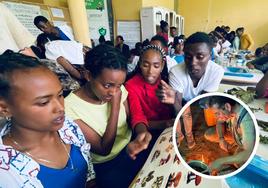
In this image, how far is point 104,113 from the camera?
0.94 meters

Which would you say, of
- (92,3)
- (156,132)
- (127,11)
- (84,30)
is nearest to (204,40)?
(156,132)

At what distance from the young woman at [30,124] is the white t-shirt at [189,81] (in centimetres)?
72

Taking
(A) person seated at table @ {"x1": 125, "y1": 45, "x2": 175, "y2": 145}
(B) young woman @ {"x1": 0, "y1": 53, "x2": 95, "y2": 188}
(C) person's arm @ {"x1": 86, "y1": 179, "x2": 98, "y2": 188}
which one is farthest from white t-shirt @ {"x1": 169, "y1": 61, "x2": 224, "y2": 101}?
(B) young woman @ {"x1": 0, "y1": 53, "x2": 95, "y2": 188}

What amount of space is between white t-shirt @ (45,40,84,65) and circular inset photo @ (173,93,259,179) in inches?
56.5

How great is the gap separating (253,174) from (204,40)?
87 cm

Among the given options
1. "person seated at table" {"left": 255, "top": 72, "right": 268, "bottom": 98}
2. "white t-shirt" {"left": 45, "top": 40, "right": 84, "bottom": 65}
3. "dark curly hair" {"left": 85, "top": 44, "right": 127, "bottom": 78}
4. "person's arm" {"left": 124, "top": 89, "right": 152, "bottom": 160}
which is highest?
"dark curly hair" {"left": 85, "top": 44, "right": 127, "bottom": 78}

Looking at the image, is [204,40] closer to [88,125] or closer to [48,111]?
[88,125]

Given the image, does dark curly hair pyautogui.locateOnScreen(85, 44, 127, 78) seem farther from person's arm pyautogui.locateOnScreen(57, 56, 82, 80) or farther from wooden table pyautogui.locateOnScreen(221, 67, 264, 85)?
wooden table pyautogui.locateOnScreen(221, 67, 264, 85)

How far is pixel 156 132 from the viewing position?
106 cm

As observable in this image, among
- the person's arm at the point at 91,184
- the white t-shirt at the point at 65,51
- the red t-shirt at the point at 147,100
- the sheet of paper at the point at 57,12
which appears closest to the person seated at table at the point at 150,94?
the red t-shirt at the point at 147,100

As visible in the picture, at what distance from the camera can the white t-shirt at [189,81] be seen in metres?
1.20

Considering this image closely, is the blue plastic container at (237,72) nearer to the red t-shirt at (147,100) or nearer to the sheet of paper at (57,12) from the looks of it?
the red t-shirt at (147,100)

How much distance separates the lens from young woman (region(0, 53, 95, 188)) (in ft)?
1.85

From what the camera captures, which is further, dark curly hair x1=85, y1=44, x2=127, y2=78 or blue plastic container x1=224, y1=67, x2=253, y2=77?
blue plastic container x1=224, y1=67, x2=253, y2=77
